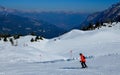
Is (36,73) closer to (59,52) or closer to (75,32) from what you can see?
(59,52)

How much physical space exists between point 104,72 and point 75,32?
72.3 meters

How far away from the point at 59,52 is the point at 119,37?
60.1ft

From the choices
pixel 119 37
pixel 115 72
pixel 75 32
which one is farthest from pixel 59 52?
pixel 115 72

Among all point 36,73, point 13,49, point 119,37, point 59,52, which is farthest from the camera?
point 119,37

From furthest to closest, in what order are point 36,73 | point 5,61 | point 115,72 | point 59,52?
point 59,52, point 5,61, point 36,73, point 115,72

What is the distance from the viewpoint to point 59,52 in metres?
74.2

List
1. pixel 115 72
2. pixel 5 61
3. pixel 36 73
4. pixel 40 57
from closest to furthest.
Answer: pixel 115 72 → pixel 36 73 → pixel 5 61 → pixel 40 57

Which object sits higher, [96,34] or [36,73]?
[96,34]

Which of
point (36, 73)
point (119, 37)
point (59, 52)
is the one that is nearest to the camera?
point (36, 73)

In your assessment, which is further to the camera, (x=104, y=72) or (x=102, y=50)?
(x=102, y=50)

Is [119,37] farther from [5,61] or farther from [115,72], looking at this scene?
[115,72]

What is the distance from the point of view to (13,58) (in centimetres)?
5672

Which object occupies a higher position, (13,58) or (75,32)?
(75,32)

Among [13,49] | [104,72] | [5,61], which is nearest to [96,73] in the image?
[104,72]
